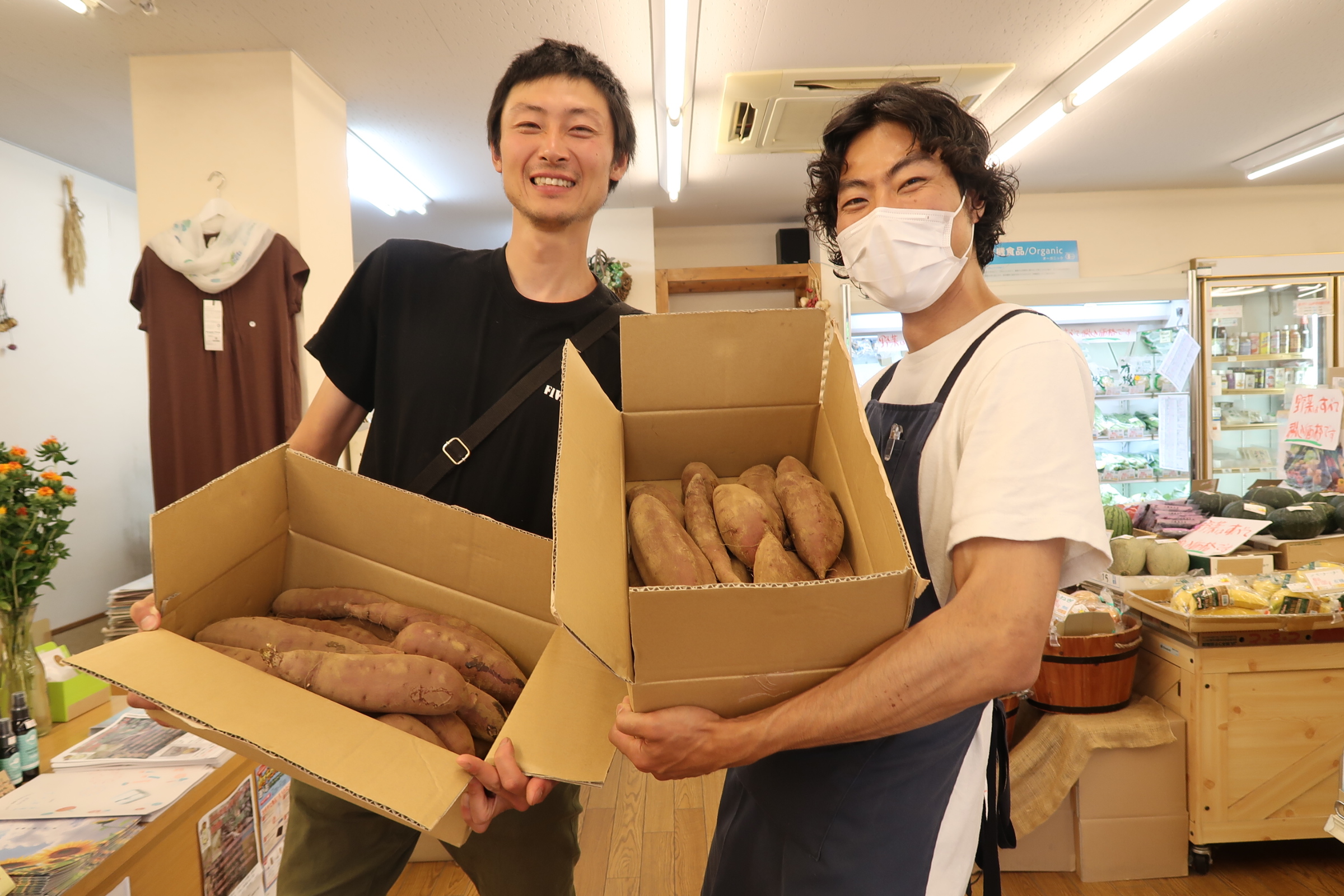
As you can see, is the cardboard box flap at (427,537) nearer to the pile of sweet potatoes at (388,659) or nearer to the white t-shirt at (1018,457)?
the pile of sweet potatoes at (388,659)

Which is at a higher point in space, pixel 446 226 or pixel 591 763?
pixel 446 226

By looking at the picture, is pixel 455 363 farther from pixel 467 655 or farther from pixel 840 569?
pixel 840 569

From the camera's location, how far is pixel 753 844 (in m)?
1.13

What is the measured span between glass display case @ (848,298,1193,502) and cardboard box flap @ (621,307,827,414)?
5213 mm

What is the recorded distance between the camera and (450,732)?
93cm

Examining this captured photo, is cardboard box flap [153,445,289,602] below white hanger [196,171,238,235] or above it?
below

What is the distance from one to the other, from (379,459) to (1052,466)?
110 cm

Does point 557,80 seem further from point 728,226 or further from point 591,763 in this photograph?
point 728,226

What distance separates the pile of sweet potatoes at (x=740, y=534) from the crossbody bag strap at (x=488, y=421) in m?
0.35

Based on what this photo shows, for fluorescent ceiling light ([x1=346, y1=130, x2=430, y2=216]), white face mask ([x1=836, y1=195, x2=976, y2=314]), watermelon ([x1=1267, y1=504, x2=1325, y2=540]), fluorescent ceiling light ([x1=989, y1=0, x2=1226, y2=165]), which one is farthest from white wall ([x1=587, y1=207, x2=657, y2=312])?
white face mask ([x1=836, y1=195, x2=976, y2=314])

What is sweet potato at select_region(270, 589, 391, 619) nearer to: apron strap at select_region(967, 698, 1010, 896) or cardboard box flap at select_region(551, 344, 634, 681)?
cardboard box flap at select_region(551, 344, 634, 681)

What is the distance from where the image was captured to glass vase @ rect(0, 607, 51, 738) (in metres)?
1.74

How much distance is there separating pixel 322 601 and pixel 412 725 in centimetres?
29

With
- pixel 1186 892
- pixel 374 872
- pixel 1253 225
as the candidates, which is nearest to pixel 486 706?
pixel 374 872
